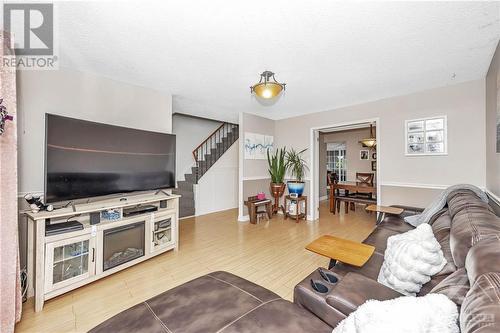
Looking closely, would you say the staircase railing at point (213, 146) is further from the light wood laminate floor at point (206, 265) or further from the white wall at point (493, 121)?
the white wall at point (493, 121)

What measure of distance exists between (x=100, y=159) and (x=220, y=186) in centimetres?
332

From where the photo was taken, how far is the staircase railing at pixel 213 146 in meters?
5.61

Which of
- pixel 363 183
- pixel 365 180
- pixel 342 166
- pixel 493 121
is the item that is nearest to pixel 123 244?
pixel 493 121

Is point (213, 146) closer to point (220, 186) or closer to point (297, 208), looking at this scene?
point (220, 186)

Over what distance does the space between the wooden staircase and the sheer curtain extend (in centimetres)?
305

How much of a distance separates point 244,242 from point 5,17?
3357 mm

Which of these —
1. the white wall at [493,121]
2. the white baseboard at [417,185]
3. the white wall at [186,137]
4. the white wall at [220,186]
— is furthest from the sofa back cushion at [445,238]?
the white wall at [186,137]

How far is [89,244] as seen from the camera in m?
2.03

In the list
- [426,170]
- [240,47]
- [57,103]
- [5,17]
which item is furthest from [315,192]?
[5,17]

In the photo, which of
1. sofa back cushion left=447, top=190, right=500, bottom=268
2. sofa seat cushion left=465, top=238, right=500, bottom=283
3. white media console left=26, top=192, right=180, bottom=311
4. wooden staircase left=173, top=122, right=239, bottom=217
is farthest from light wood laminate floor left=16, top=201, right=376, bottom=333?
sofa seat cushion left=465, top=238, right=500, bottom=283

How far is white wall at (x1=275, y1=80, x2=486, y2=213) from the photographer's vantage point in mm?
2816

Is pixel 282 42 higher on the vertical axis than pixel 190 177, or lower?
higher

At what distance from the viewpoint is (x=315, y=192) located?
470 cm

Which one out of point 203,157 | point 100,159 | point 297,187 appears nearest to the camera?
point 100,159
